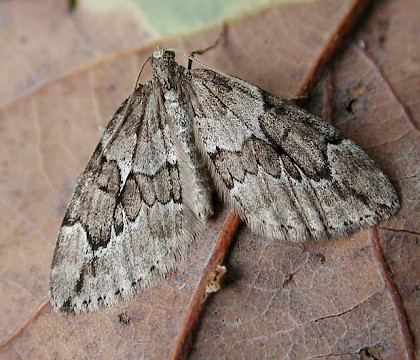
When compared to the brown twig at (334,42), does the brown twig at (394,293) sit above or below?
below

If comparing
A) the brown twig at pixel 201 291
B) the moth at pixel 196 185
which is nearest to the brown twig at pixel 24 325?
the moth at pixel 196 185

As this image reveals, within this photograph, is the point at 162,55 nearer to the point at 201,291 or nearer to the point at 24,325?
the point at 201,291

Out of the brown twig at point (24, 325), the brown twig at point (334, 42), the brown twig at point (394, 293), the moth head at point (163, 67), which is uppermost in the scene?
the brown twig at point (334, 42)

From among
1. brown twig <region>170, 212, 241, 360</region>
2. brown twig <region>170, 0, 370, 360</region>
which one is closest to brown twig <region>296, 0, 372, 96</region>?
brown twig <region>170, 0, 370, 360</region>

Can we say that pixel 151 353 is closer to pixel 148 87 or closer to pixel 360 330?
pixel 360 330

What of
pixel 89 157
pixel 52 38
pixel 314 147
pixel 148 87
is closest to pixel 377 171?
pixel 314 147

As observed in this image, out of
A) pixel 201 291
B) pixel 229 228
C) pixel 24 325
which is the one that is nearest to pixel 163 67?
pixel 229 228

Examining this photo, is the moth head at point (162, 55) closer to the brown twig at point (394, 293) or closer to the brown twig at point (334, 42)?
the brown twig at point (334, 42)
